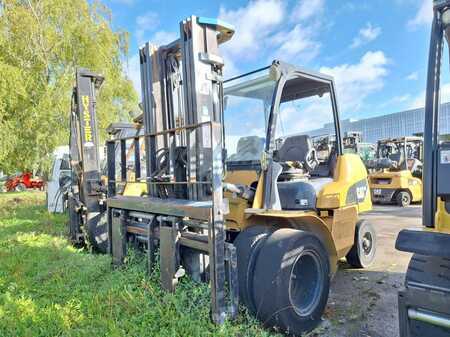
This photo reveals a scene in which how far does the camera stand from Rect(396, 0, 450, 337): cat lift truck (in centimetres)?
216

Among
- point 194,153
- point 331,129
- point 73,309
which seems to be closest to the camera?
point 73,309

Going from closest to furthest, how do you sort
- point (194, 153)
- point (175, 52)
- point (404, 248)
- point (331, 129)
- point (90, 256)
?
1. point (404, 248)
2. point (194, 153)
3. point (175, 52)
4. point (331, 129)
5. point (90, 256)

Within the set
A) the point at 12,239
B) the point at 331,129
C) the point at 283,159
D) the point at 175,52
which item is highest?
the point at 175,52

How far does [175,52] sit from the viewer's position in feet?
14.2

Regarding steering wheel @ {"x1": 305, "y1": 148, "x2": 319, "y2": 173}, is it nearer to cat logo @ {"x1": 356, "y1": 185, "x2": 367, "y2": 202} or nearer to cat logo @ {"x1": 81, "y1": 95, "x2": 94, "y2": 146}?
cat logo @ {"x1": 356, "y1": 185, "x2": 367, "y2": 202}

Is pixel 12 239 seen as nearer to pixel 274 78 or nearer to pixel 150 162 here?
pixel 150 162

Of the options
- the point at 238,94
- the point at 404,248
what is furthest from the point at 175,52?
the point at 404,248

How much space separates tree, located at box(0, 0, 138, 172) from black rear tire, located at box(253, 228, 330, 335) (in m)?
13.2

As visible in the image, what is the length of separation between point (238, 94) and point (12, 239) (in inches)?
206

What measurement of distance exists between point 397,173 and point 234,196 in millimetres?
10096

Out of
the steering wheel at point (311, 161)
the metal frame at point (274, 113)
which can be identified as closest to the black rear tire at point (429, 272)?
the metal frame at point (274, 113)

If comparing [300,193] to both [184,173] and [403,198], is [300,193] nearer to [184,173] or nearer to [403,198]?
[184,173]

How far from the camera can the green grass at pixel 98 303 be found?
3.07 metres

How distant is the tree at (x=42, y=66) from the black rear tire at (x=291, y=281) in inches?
518
